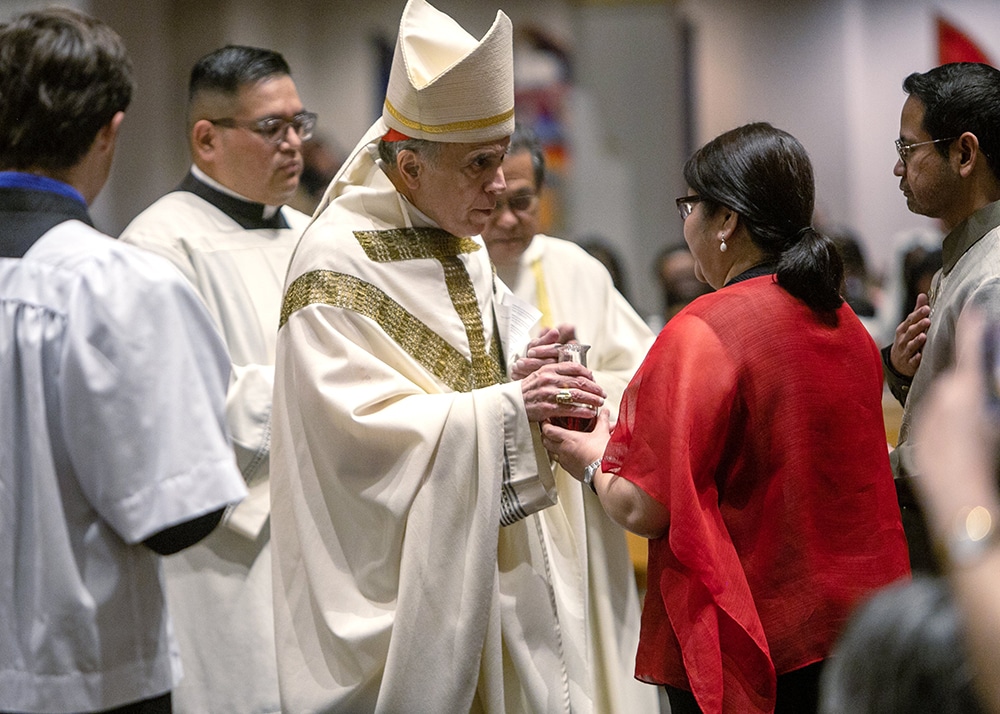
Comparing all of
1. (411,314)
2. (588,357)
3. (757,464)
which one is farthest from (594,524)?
(757,464)

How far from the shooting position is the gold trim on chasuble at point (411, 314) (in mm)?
2775

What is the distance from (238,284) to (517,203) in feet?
2.97

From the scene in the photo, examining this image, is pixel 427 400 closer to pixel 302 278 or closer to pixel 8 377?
pixel 302 278

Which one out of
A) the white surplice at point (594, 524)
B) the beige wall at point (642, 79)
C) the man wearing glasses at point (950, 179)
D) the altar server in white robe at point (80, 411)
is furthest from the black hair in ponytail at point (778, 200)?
the beige wall at point (642, 79)

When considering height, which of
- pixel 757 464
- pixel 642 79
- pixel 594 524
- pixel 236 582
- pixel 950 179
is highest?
pixel 642 79

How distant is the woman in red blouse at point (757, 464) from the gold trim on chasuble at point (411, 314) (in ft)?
1.76

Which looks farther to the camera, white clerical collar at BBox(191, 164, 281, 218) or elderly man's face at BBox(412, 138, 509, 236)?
white clerical collar at BBox(191, 164, 281, 218)

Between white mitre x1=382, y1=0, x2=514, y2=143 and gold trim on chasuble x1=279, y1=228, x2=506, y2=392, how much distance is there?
0.26m

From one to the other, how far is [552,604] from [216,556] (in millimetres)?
1082

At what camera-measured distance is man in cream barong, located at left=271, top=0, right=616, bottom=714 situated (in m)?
2.66

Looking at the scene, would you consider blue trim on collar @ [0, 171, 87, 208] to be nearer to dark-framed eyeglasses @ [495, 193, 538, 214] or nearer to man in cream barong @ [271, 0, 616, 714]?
man in cream barong @ [271, 0, 616, 714]

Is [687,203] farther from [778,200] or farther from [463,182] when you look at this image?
[463,182]

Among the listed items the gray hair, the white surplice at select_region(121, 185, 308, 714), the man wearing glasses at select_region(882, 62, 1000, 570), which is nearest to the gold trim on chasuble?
the gray hair

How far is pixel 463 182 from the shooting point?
288cm
